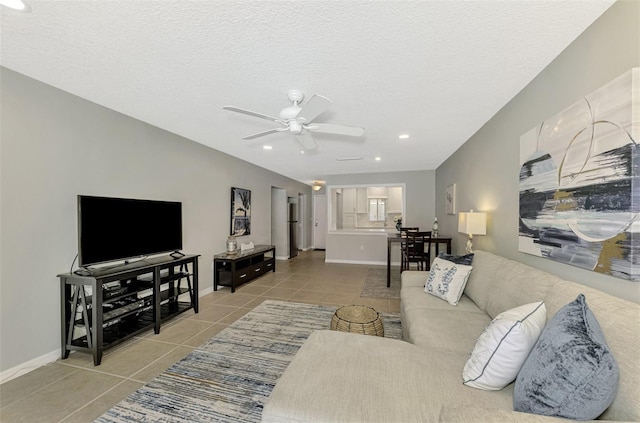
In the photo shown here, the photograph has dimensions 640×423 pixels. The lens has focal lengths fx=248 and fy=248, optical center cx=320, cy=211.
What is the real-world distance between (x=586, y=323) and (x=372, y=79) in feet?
6.37

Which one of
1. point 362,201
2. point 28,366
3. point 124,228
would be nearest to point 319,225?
point 362,201

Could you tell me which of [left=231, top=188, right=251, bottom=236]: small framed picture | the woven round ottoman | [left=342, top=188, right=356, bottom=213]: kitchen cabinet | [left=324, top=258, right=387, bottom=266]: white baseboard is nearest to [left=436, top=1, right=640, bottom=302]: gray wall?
the woven round ottoman

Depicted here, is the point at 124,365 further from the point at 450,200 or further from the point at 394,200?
the point at 394,200

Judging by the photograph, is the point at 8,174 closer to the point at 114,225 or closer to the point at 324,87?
the point at 114,225

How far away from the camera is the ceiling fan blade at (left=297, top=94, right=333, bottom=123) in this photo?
72.5 inches

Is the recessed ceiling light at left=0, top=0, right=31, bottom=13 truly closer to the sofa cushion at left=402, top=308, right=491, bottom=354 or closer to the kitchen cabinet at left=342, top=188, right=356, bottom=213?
the sofa cushion at left=402, top=308, right=491, bottom=354

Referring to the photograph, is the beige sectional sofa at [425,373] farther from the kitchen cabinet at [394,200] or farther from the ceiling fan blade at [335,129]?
the kitchen cabinet at [394,200]

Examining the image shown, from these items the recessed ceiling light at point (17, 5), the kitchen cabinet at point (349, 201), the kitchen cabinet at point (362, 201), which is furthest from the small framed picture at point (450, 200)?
the recessed ceiling light at point (17, 5)

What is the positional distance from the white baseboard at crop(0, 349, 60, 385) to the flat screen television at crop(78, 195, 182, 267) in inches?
33.7

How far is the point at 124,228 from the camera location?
8.78 ft

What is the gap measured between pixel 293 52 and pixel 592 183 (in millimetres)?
1957

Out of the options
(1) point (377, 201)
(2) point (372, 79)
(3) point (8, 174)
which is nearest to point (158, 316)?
(3) point (8, 174)

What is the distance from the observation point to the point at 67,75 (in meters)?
2.04

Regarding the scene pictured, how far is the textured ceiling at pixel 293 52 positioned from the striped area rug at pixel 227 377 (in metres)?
2.44
